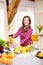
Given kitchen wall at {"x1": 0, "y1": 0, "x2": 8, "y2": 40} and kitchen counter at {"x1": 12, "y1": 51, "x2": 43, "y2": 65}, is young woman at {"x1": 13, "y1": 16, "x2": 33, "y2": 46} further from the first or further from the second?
kitchen wall at {"x1": 0, "y1": 0, "x2": 8, "y2": 40}

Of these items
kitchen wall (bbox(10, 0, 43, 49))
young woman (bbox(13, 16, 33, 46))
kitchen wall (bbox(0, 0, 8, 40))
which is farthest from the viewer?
kitchen wall (bbox(10, 0, 43, 49))

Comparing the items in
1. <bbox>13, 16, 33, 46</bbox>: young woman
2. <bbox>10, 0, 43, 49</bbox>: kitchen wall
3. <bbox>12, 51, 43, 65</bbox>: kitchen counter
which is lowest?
<bbox>12, 51, 43, 65</bbox>: kitchen counter

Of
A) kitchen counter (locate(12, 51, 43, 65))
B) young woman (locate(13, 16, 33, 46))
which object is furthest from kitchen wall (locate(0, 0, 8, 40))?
kitchen counter (locate(12, 51, 43, 65))

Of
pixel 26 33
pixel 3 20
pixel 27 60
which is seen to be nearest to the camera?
pixel 27 60

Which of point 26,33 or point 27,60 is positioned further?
point 26,33

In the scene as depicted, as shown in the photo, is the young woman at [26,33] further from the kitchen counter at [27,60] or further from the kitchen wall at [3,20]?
the kitchen wall at [3,20]

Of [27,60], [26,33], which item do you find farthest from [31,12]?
[27,60]

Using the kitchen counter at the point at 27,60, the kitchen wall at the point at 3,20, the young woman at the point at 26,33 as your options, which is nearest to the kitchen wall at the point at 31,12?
the kitchen wall at the point at 3,20

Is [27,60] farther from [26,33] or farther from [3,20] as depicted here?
[3,20]

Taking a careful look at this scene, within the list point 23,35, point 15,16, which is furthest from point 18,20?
point 23,35

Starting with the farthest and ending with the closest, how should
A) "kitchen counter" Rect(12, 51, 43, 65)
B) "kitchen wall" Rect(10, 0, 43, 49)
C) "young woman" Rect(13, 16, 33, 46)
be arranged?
1. "kitchen wall" Rect(10, 0, 43, 49)
2. "young woman" Rect(13, 16, 33, 46)
3. "kitchen counter" Rect(12, 51, 43, 65)

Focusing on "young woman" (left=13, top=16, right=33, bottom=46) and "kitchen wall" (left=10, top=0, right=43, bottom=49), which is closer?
"young woman" (left=13, top=16, right=33, bottom=46)

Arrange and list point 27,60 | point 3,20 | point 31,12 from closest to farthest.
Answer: point 27,60
point 3,20
point 31,12

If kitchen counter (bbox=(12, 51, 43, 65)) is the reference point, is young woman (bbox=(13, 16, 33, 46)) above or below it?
above
